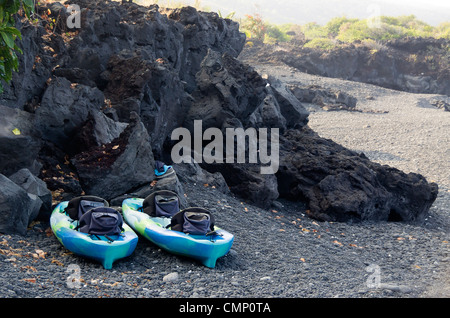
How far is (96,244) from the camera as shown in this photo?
5.23 metres

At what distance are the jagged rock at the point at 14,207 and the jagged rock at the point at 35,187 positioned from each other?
7.9 inches

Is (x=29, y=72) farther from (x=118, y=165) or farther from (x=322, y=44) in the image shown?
(x=322, y=44)

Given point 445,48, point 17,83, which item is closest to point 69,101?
point 17,83

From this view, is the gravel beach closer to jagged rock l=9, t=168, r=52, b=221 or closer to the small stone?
the small stone

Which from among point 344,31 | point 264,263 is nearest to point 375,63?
point 344,31

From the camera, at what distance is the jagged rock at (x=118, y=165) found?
6.61 m

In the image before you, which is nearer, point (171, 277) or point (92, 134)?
point (171, 277)

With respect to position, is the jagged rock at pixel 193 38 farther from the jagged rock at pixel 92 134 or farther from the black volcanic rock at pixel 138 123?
the jagged rock at pixel 92 134

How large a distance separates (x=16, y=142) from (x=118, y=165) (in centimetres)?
130

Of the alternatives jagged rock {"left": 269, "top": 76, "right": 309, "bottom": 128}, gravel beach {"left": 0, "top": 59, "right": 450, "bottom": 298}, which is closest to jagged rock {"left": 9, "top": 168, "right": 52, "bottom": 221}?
gravel beach {"left": 0, "top": 59, "right": 450, "bottom": 298}

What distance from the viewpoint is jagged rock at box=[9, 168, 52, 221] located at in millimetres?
5988

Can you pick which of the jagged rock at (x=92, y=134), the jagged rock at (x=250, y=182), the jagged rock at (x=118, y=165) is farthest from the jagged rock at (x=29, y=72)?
the jagged rock at (x=250, y=182)

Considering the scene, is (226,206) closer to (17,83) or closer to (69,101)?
(69,101)
